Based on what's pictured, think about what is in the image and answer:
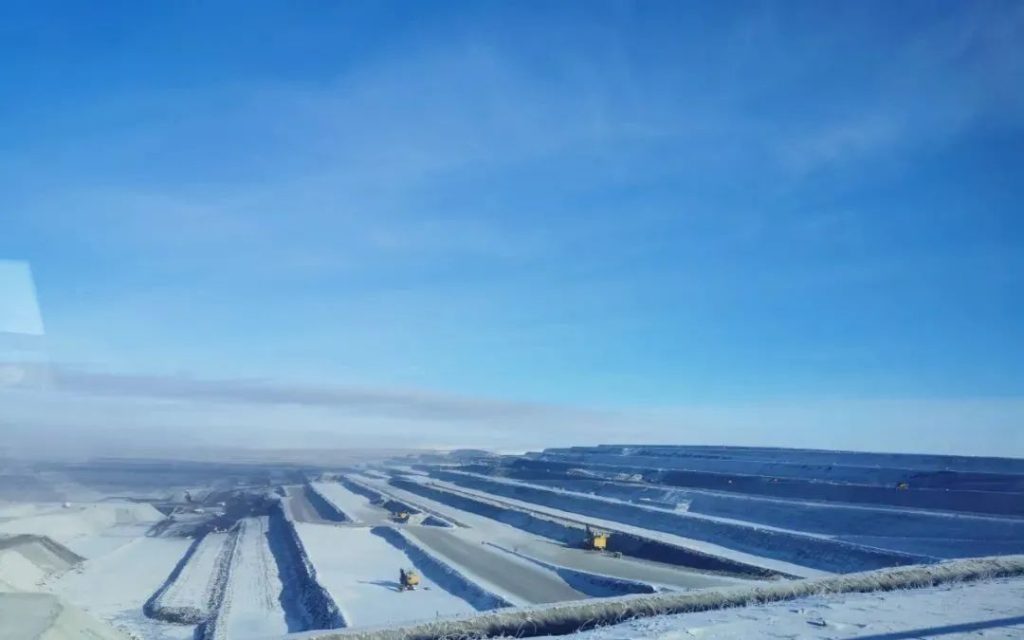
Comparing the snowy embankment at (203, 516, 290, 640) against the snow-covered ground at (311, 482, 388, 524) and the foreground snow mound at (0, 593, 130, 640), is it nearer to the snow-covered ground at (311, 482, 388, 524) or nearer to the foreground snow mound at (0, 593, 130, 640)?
the foreground snow mound at (0, 593, 130, 640)

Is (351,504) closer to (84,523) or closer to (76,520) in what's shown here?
(84,523)

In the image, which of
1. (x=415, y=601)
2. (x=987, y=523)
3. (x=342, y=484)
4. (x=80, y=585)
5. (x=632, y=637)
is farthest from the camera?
(x=342, y=484)

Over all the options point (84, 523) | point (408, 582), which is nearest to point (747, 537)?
point (408, 582)

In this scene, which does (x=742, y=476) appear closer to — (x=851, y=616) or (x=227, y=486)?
(x=851, y=616)

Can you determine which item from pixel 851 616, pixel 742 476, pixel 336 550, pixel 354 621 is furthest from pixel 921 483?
pixel 851 616

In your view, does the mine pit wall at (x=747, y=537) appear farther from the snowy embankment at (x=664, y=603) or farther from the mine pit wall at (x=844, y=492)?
the snowy embankment at (x=664, y=603)

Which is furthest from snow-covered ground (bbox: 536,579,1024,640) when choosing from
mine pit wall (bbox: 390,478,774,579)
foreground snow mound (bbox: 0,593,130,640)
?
mine pit wall (bbox: 390,478,774,579)
